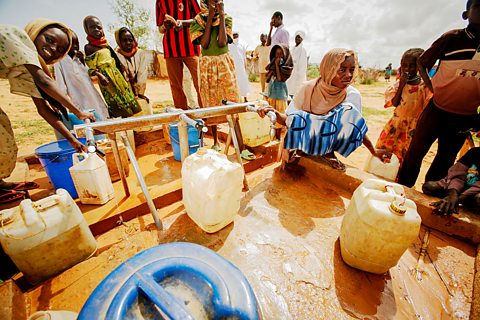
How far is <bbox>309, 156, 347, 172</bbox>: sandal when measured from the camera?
9.53 feet

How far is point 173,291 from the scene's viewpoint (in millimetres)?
1090

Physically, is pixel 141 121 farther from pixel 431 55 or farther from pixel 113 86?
pixel 431 55

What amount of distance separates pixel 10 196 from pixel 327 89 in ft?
13.4

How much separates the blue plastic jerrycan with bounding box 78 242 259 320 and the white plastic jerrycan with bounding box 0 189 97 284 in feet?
3.16

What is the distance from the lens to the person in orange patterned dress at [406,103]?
3.14 metres

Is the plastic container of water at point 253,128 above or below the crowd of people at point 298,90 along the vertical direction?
below

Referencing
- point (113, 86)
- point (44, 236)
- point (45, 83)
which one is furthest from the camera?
point (113, 86)

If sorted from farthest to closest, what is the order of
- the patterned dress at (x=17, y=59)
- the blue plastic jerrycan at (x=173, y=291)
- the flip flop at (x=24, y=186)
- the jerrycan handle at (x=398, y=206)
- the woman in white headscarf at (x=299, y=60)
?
the woman in white headscarf at (x=299, y=60), the flip flop at (x=24, y=186), the patterned dress at (x=17, y=59), the jerrycan handle at (x=398, y=206), the blue plastic jerrycan at (x=173, y=291)

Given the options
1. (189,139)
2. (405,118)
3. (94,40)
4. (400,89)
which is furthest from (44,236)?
(400,89)

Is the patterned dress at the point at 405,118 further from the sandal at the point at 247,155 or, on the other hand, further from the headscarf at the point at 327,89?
the sandal at the point at 247,155

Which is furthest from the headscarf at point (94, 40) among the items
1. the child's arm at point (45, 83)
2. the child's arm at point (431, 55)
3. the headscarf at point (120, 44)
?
the child's arm at point (431, 55)

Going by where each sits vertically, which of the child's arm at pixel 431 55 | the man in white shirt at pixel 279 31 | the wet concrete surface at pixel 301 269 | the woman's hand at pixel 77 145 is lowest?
the wet concrete surface at pixel 301 269

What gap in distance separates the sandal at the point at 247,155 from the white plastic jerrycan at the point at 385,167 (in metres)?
1.83

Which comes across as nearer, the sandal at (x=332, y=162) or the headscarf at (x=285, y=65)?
the sandal at (x=332, y=162)
